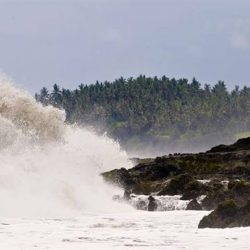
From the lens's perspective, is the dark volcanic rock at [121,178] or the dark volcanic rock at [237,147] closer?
the dark volcanic rock at [121,178]

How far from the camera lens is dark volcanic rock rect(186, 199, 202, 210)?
32.1 meters

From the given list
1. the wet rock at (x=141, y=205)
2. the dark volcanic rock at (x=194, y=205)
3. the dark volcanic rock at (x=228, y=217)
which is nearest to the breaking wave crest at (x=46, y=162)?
the wet rock at (x=141, y=205)

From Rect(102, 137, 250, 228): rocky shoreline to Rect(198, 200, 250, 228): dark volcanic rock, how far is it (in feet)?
14.5

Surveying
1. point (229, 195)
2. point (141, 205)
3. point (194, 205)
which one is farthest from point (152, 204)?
point (229, 195)

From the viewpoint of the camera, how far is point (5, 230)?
907 inches

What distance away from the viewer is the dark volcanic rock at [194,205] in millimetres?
32062

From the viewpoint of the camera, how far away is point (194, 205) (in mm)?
32188

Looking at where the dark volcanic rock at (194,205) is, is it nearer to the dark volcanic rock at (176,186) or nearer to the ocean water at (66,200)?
the ocean water at (66,200)

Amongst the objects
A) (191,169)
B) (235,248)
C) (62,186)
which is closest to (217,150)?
(191,169)

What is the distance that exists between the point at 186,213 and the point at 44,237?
1032 cm

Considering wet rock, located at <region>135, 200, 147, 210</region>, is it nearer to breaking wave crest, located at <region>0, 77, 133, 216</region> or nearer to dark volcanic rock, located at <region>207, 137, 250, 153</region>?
breaking wave crest, located at <region>0, 77, 133, 216</region>

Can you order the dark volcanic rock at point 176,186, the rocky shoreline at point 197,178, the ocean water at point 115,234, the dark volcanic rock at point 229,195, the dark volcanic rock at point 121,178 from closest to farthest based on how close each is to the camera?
the ocean water at point 115,234 → the dark volcanic rock at point 229,195 → the rocky shoreline at point 197,178 → the dark volcanic rock at point 176,186 → the dark volcanic rock at point 121,178

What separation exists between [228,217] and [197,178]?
683 inches

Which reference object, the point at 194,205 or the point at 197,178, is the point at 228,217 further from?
the point at 197,178
